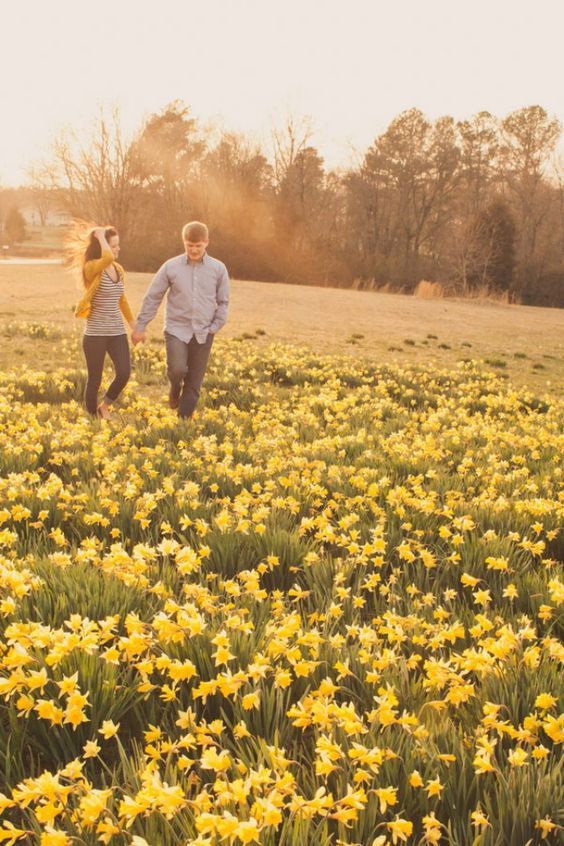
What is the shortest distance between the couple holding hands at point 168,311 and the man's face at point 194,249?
0.6 inches

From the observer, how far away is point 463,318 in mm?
28984

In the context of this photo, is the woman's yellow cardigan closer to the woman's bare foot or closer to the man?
the man

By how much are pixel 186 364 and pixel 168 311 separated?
67 centimetres

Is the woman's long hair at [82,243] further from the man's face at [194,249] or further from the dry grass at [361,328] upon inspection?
the man's face at [194,249]

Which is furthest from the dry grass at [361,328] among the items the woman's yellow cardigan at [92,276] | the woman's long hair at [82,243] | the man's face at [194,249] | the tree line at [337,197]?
the tree line at [337,197]

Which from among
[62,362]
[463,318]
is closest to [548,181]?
[463,318]

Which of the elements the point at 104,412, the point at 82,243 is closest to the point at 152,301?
the point at 82,243

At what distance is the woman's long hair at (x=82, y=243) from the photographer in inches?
303

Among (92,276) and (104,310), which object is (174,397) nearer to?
(104,310)

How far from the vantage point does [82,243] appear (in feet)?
25.8

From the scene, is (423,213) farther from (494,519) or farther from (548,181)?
(494,519)

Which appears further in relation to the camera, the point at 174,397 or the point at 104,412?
the point at 174,397

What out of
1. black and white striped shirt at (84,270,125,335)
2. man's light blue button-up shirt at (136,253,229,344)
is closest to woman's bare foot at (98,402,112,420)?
black and white striped shirt at (84,270,125,335)

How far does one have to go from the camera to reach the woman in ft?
24.9
